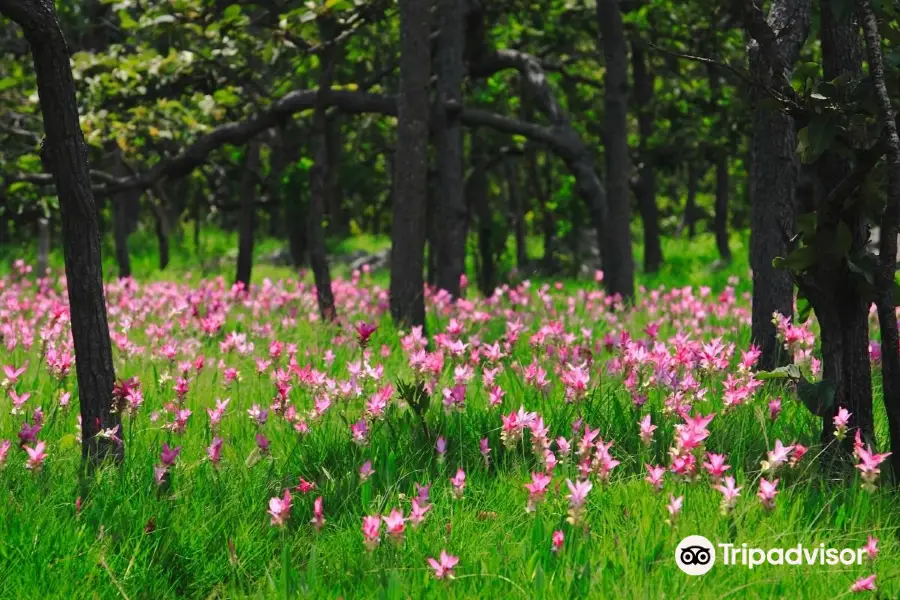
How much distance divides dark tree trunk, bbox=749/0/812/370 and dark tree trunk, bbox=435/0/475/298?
4.30 metres

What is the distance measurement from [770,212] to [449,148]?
15.1 feet

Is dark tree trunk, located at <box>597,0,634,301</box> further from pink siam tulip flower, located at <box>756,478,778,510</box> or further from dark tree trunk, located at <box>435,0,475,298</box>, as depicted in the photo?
pink siam tulip flower, located at <box>756,478,778,510</box>

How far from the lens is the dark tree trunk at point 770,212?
5.51m

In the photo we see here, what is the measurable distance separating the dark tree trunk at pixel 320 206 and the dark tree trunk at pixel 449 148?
1318mm

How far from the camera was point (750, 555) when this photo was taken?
9.71 feet

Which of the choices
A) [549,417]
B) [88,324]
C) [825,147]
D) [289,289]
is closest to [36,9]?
[88,324]

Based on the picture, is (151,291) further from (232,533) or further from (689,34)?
(689,34)

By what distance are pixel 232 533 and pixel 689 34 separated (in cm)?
1403

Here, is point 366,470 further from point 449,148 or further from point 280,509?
point 449,148

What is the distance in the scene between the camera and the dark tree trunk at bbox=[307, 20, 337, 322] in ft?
28.6

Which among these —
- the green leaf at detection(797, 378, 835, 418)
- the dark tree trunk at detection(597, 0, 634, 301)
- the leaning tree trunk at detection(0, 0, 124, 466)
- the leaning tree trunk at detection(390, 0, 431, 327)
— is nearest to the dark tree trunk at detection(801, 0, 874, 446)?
the green leaf at detection(797, 378, 835, 418)

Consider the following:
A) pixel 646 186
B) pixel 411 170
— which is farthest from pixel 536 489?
pixel 646 186

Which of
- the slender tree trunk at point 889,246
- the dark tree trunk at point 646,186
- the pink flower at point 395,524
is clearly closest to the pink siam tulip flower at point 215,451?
the pink flower at point 395,524

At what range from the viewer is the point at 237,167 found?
19.2 meters
